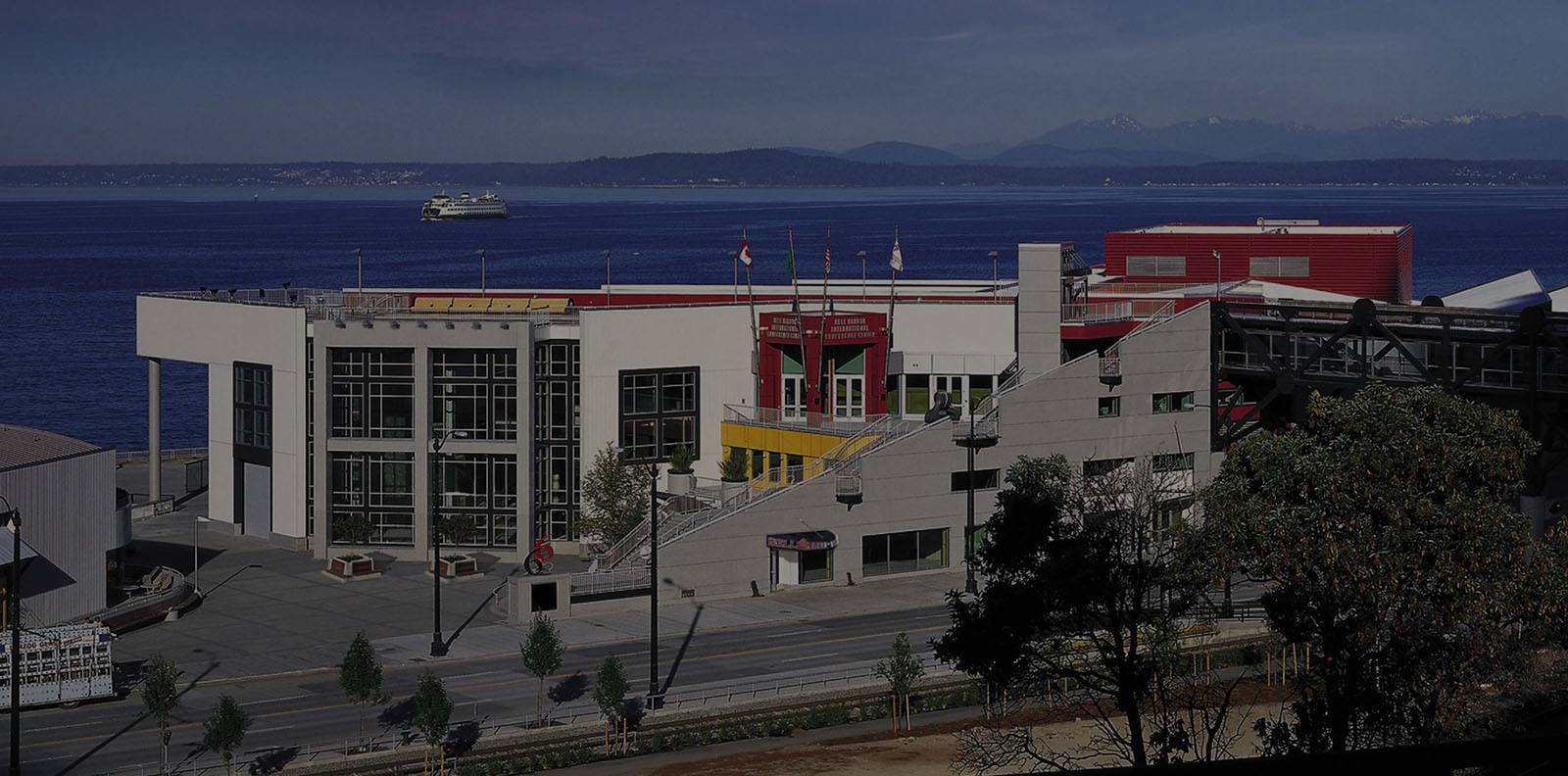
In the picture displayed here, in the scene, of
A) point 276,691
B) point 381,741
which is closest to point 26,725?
point 276,691

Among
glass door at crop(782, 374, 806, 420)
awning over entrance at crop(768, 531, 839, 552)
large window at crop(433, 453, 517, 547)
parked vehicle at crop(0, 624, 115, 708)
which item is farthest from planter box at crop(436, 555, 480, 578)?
parked vehicle at crop(0, 624, 115, 708)

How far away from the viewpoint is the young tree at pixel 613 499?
7619cm

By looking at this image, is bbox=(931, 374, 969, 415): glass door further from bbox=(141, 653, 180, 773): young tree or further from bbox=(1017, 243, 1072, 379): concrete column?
bbox=(141, 653, 180, 773): young tree

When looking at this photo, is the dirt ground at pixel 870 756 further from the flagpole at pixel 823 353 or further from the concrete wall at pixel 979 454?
the flagpole at pixel 823 353

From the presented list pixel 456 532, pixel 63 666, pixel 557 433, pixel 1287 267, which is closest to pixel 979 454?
pixel 557 433

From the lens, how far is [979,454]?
252 feet

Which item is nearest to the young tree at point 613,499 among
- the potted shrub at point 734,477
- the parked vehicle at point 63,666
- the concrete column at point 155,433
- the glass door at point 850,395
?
the potted shrub at point 734,477

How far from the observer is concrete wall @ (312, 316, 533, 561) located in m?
79.8

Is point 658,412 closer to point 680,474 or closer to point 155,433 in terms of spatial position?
point 680,474

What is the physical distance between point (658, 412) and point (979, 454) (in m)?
15.5

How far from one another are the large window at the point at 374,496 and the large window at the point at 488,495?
1.64 m

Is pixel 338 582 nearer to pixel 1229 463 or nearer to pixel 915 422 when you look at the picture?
pixel 915 422

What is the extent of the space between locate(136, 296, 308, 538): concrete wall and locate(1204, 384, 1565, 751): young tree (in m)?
44.6

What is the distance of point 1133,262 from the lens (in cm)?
10644
